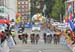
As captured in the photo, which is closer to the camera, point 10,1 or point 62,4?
point 62,4

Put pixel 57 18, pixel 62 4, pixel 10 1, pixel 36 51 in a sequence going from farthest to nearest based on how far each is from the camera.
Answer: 1. pixel 10 1
2. pixel 57 18
3. pixel 62 4
4. pixel 36 51

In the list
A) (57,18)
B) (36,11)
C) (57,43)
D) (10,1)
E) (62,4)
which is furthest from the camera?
(36,11)

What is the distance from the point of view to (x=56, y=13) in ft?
376

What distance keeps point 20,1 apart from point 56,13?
73692 mm

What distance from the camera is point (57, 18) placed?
122m

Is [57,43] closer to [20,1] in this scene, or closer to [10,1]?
[10,1]

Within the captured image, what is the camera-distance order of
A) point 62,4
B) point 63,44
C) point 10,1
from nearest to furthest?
point 63,44 < point 62,4 < point 10,1

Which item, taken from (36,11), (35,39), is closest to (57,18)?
(36,11)

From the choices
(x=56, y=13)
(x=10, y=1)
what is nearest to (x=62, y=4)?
(x=56, y=13)

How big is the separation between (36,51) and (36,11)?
146138 mm

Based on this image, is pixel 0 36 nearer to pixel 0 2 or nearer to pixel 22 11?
pixel 0 2

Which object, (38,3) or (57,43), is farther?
(38,3)

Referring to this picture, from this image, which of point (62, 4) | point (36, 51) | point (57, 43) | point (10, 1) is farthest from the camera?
point (10, 1)

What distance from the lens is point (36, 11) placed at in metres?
176
